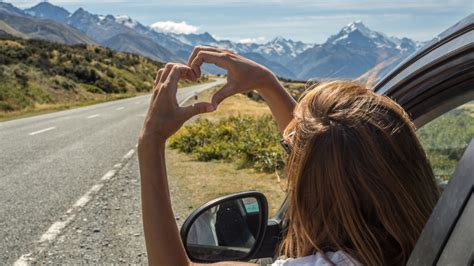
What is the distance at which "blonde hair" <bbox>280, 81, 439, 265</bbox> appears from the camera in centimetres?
119

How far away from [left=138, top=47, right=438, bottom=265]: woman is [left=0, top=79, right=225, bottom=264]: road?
3.91 metres

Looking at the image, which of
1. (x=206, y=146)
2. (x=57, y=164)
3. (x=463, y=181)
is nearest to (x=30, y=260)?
(x=463, y=181)

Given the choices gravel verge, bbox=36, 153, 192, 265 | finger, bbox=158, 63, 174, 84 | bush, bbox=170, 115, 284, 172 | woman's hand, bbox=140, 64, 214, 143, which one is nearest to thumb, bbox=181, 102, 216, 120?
woman's hand, bbox=140, 64, 214, 143

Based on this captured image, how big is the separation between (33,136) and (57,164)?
463 cm

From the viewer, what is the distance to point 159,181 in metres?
1.29

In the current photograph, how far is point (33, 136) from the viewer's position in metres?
13.9

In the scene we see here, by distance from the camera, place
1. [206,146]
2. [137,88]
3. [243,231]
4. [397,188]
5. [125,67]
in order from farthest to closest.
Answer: [125,67] < [137,88] < [206,146] < [243,231] < [397,188]

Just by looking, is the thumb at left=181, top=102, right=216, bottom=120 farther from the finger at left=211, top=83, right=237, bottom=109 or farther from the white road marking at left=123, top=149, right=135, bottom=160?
the white road marking at left=123, top=149, right=135, bottom=160

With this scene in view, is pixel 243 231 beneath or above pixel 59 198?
above

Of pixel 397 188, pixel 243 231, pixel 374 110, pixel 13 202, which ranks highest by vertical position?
pixel 374 110

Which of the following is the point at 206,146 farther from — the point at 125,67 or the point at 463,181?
the point at 125,67

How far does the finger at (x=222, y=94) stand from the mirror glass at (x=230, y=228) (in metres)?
0.45

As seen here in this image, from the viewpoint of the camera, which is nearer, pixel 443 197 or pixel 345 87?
pixel 443 197

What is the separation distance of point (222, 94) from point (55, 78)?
1587 inches
